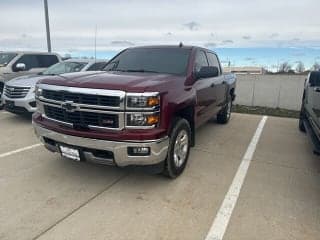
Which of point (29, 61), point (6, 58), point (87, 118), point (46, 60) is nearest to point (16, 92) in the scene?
point (29, 61)

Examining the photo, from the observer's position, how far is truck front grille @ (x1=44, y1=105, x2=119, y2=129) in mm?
3568

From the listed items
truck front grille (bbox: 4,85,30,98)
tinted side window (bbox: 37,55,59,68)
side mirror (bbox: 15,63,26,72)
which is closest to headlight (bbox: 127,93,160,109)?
truck front grille (bbox: 4,85,30,98)

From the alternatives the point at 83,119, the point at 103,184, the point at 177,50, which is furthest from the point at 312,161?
the point at 83,119

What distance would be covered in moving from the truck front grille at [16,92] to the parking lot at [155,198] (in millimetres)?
1946

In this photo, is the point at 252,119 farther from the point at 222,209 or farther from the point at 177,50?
the point at 222,209

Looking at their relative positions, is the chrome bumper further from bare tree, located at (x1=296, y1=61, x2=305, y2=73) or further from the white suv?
bare tree, located at (x1=296, y1=61, x2=305, y2=73)

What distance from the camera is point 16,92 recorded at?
7.51m

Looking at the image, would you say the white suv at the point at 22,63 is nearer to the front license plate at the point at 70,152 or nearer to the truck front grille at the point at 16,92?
the truck front grille at the point at 16,92

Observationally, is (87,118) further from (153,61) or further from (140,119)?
(153,61)

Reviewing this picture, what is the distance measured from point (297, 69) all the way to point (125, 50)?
44.2 feet

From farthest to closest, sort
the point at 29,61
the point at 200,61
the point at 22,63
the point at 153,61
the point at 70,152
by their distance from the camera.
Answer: the point at 29,61 < the point at 22,63 < the point at 200,61 < the point at 153,61 < the point at 70,152

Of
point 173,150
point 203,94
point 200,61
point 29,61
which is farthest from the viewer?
point 29,61

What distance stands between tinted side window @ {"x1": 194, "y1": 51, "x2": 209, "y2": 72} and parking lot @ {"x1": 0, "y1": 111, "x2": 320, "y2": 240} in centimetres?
159

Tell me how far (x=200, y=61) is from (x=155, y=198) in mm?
2774
